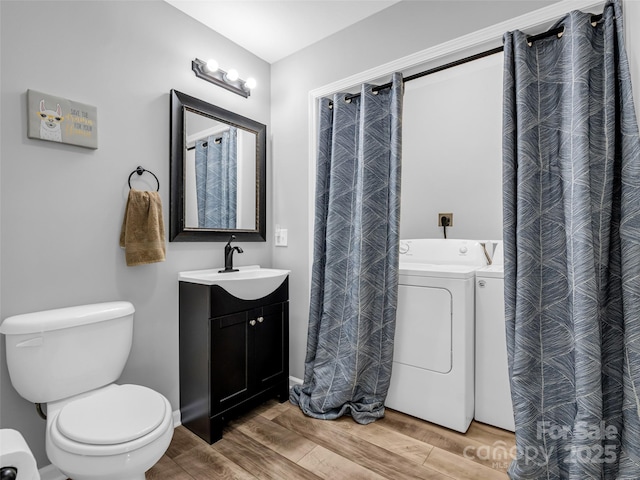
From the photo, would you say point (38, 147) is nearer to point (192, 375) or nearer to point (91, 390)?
point (91, 390)

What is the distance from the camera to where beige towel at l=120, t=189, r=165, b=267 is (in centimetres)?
175

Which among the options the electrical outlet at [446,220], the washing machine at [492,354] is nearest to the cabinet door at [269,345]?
the washing machine at [492,354]

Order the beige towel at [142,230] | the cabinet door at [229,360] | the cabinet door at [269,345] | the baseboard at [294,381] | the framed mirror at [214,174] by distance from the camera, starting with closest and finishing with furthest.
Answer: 1. the beige towel at [142,230]
2. the cabinet door at [229,360]
3. the framed mirror at [214,174]
4. the cabinet door at [269,345]
5. the baseboard at [294,381]

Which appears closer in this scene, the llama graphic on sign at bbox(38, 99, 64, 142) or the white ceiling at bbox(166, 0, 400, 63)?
the llama graphic on sign at bbox(38, 99, 64, 142)

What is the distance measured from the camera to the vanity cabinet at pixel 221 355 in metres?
1.85

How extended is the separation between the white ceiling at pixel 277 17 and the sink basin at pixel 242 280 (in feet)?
5.31

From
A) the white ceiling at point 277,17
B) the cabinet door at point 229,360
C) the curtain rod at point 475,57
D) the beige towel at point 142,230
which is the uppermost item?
the white ceiling at point 277,17

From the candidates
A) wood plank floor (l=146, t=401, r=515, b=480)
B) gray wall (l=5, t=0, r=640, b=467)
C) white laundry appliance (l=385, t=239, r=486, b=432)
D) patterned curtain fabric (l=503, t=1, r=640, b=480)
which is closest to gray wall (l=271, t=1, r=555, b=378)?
gray wall (l=5, t=0, r=640, b=467)

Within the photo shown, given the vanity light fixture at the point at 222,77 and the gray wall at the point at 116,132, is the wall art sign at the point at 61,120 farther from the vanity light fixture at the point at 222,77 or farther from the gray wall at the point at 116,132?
the vanity light fixture at the point at 222,77

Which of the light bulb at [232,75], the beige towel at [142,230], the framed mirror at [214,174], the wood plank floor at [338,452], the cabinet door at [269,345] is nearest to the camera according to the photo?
the wood plank floor at [338,452]

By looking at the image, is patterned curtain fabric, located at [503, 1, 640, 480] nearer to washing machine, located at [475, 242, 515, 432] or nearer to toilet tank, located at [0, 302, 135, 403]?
washing machine, located at [475, 242, 515, 432]

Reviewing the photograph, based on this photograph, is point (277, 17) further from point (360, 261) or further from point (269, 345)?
point (269, 345)

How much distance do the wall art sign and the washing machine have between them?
7.27 ft

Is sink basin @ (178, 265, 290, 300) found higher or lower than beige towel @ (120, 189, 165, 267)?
lower
